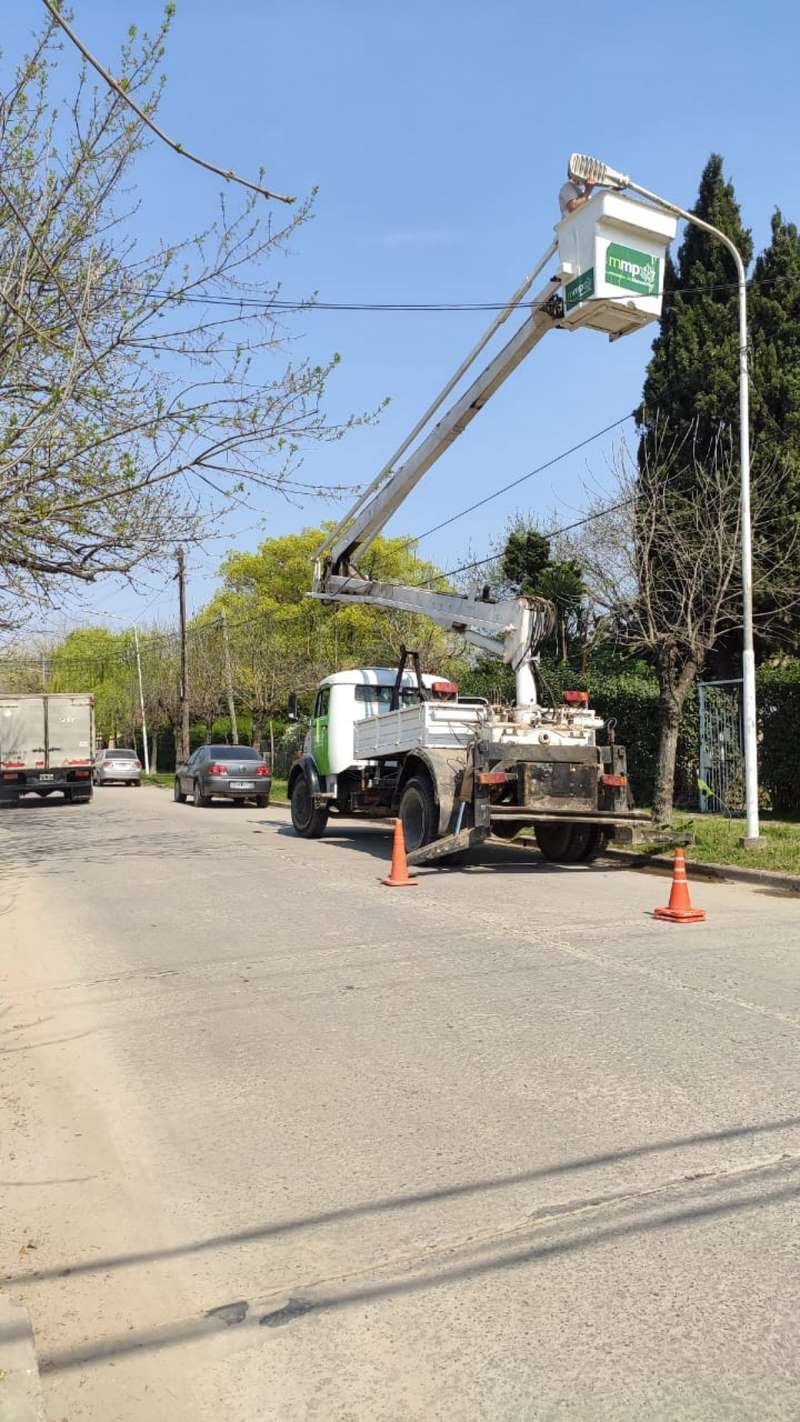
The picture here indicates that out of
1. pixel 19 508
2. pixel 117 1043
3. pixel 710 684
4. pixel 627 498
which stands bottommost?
pixel 117 1043

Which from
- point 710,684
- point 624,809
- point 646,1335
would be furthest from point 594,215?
point 646,1335

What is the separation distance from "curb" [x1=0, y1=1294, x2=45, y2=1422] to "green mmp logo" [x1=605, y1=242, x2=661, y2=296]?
38.2 feet

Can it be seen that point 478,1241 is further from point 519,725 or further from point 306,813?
point 306,813

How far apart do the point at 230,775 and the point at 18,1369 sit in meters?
24.4

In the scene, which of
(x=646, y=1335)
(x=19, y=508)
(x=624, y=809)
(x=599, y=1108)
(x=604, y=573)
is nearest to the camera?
(x=646, y=1335)

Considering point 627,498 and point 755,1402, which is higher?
point 627,498

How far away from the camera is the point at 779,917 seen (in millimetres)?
9766

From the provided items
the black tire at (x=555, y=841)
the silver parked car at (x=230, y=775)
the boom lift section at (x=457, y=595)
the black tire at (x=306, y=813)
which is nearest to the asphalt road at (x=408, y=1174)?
the black tire at (x=555, y=841)

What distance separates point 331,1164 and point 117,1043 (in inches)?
91.7

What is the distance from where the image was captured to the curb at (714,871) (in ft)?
39.0

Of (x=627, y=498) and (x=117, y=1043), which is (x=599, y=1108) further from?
(x=627, y=498)

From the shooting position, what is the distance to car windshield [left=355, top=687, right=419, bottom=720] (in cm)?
1680

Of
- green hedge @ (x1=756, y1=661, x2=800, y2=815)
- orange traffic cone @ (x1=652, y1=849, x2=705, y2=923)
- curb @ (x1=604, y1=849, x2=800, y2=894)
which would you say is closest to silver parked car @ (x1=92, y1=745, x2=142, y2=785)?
green hedge @ (x1=756, y1=661, x2=800, y2=815)

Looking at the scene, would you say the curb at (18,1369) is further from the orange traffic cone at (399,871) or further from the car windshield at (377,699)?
the car windshield at (377,699)
